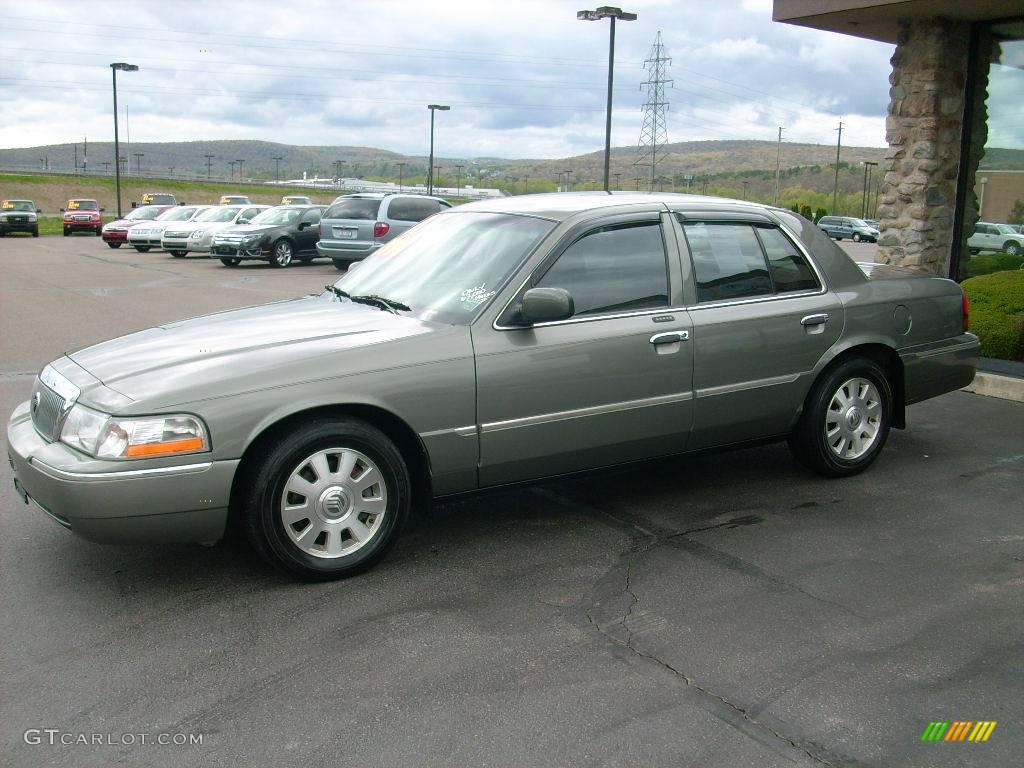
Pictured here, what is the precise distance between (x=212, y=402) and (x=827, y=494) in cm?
352

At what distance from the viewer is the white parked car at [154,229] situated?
30.9 metres

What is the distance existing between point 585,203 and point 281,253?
2035 cm

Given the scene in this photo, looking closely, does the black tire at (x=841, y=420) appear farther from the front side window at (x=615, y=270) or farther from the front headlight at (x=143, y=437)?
the front headlight at (x=143, y=437)

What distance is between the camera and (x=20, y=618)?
3.96m

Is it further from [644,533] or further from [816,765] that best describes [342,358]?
[816,765]

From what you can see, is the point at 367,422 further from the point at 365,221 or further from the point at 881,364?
the point at 365,221

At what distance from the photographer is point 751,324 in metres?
5.39

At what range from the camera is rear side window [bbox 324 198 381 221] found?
21.3 m

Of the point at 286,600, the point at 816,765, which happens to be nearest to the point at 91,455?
the point at 286,600

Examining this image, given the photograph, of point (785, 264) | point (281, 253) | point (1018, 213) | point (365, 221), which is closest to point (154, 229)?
point (281, 253)

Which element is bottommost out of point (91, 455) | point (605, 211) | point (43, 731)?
point (43, 731)

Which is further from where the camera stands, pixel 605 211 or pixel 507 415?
pixel 605 211

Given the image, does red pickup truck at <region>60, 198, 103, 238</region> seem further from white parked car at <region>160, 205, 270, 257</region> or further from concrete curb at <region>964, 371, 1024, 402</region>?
concrete curb at <region>964, 371, 1024, 402</region>

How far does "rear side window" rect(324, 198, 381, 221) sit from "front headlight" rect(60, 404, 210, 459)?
57.8ft
